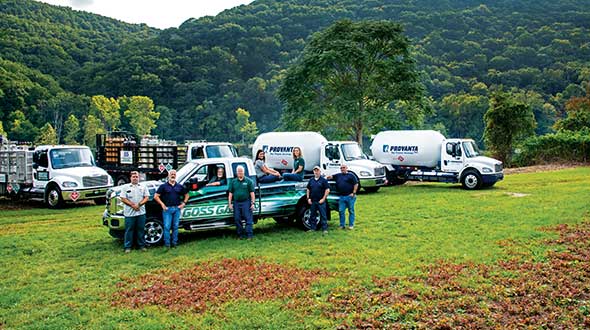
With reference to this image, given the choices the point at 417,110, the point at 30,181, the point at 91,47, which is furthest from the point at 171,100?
the point at 30,181

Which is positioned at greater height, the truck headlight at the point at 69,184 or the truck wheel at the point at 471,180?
the truck headlight at the point at 69,184

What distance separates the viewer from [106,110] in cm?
9350

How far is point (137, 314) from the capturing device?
6652 millimetres

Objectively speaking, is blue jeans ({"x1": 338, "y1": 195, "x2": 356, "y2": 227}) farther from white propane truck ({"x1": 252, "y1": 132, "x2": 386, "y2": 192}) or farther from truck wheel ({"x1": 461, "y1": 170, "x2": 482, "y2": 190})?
truck wheel ({"x1": 461, "y1": 170, "x2": 482, "y2": 190})

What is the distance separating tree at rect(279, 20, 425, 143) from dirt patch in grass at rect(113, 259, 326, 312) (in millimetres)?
27191

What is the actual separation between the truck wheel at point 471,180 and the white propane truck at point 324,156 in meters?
3.92

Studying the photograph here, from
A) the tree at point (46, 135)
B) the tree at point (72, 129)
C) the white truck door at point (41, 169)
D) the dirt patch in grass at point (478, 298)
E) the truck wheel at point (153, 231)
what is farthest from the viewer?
the tree at point (72, 129)

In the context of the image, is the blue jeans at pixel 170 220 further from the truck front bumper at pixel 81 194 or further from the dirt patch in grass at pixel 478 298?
the truck front bumper at pixel 81 194

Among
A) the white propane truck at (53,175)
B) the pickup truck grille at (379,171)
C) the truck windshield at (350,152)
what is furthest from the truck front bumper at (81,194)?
the pickup truck grille at (379,171)

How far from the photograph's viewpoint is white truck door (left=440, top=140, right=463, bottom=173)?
896 inches

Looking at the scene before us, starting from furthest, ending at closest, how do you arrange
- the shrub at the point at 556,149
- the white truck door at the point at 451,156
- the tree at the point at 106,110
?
the tree at the point at 106,110
the shrub at the point at 556,149
the white truck door at the point at 451,156

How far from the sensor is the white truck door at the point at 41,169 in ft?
65.0

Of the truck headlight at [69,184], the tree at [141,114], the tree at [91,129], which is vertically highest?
the tree at [141,114]

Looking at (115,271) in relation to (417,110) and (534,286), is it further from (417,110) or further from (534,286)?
(417,110)
